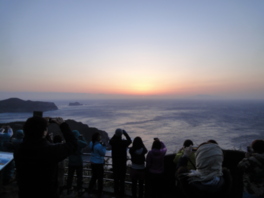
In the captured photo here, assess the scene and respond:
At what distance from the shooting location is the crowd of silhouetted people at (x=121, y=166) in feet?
6.78

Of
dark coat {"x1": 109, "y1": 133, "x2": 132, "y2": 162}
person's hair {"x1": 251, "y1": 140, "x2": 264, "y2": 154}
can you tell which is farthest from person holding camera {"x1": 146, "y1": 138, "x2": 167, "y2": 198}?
person's hair {"x1": 251, "y1": 140, "x2": 264, "y2": 154}

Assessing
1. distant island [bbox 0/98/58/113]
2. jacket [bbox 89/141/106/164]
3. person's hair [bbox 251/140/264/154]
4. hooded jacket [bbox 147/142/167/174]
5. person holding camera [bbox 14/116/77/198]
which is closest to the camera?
person holding camera [bbox 14/116/77/198]

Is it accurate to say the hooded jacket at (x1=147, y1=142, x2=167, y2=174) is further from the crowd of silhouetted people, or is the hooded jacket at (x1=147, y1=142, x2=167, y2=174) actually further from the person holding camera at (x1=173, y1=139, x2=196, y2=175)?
the person holding camera at (x1=173, y1=139, x2=196, y2=175)

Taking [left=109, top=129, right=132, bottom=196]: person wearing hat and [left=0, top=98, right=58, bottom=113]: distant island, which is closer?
[left=109, top=129, right=132, bottom=196]: person wearing hat

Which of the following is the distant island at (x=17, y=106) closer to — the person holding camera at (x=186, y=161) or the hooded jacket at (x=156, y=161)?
the hooded jacket at (x=156, y=161)

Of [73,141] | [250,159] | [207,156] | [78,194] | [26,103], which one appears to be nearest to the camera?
[73,141]

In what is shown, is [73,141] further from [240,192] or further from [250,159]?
[240,192]

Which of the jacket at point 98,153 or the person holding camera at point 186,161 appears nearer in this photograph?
the person holding camera at point 186,161

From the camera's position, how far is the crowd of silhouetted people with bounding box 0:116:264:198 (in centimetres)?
207

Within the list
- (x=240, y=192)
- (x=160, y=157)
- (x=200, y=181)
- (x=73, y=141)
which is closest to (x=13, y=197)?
(x=73, y=141)

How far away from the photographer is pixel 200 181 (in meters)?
2.66

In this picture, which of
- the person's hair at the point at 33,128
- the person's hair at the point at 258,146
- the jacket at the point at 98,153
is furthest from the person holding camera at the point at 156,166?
the person's hair at the point at 33,128

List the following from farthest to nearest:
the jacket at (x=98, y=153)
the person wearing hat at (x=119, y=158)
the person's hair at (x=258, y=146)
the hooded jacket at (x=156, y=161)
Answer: the person wearing hat at (x=119, y=158)
the jacket at (x=98, y=153)
the hooded jacket at (x=156, y=161)
the person's hair at (x=258, y=146)

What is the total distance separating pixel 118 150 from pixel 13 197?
2.53 metres
